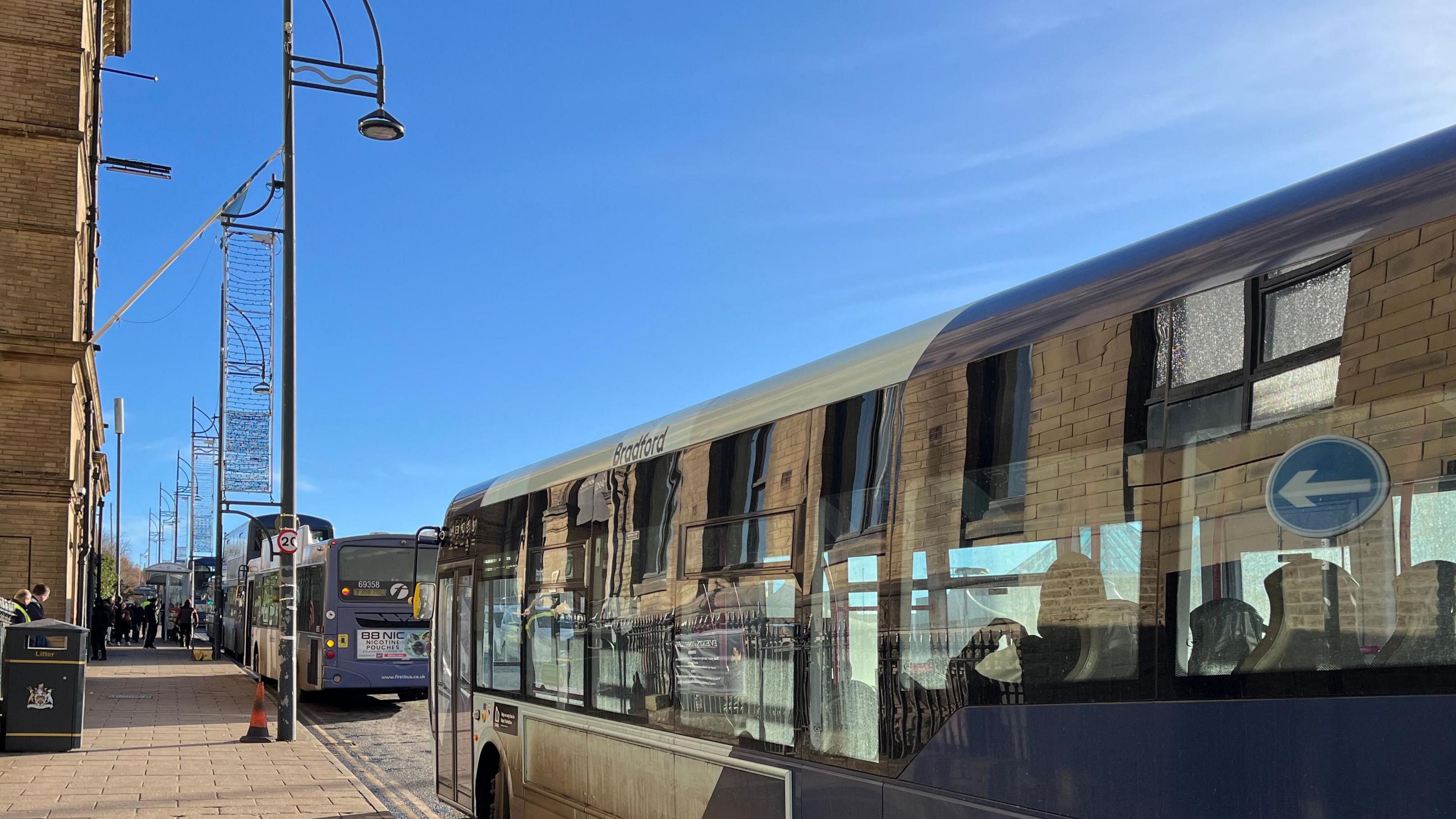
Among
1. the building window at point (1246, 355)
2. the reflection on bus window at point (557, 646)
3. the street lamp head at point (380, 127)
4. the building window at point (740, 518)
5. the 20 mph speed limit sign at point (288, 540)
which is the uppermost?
the street lamp head at point (380, 127)

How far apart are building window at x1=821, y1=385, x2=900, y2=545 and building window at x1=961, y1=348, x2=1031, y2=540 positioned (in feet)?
1.38

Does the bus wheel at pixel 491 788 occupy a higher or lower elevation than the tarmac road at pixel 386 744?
higher

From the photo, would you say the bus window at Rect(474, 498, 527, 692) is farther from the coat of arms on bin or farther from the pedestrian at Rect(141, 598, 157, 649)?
the pedestrian at Rect(141, 598, 157, 649)

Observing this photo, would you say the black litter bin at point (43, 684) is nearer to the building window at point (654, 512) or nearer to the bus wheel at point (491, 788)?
the bus wheel at point (491, 788)

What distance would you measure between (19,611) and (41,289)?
519 inches

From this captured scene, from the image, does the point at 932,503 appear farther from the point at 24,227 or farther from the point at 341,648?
the point at 24,227

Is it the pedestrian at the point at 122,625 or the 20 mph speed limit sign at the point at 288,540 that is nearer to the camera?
the 20 mph speed limit sign at the point at 288,540

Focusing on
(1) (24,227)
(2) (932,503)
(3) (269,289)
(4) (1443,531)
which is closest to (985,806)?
(2) (932,503)

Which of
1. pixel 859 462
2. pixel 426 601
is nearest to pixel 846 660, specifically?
pixel 859 462

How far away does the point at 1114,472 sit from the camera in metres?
3.37

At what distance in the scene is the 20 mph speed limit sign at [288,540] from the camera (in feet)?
53.4

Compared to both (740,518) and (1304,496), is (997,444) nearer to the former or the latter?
(1304,496)

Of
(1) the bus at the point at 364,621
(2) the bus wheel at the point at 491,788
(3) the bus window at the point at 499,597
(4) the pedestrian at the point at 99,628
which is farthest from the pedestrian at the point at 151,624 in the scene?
(3) the bus window at the point at 499,597

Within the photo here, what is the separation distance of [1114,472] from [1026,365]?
1.68 ft
